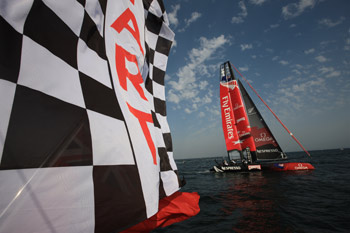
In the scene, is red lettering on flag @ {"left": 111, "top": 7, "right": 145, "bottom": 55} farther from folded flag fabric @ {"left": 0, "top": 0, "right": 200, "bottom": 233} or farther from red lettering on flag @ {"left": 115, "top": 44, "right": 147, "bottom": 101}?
red lettering on flag @ {"left": 115, "top": 44, "right": 147, "bottom": 101}

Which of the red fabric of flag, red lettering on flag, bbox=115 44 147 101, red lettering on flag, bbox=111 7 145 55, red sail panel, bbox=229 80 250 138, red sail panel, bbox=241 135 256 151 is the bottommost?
the red fabric of flag

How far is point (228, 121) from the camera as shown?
13.2 meters

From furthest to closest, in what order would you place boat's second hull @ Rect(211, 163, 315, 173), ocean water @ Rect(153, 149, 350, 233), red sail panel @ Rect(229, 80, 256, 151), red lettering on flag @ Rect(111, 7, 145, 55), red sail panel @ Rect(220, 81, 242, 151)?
red sail panel @ Rect(220, 81, 242, 151), red sail panel @ Rect(229, 80, 256, 151), boat's second hull @ Rect(211, 163, 315, 173), ocean water @ Rect(153, 149, 350, 233), red lettering on flag @ Rect(111, 7, 145, 55)

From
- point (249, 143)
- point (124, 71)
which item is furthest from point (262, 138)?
point (124, 71)

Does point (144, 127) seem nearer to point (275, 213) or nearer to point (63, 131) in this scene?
point (63, 131)

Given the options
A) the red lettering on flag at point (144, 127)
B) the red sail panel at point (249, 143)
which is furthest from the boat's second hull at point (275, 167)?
the red lettering on flag at point (144, 127)

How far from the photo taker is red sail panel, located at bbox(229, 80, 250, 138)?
12527mm

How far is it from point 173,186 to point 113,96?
0.97 metres

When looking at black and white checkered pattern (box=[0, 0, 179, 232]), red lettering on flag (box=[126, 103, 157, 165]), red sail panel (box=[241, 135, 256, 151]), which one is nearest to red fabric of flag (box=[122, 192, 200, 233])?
black and white checkered pattern (box=[0, 0, 179, 232])

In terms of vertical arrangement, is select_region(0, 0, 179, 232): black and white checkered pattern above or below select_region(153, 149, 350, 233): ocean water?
above

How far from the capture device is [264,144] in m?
12.0

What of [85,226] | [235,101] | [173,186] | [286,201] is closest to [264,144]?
[235,101]

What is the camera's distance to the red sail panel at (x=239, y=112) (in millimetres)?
12527

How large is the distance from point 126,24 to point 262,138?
43.3 feet
